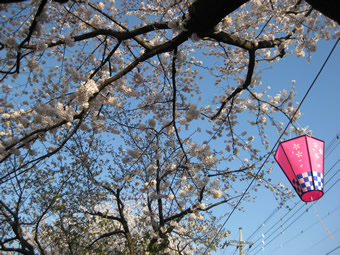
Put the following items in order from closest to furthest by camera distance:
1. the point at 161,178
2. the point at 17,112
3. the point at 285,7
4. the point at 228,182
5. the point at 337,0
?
1. the point at 337,0
2. the point at 285,7
3. the point at 17,112
4. the point at 161,178
5. the point at 228,182

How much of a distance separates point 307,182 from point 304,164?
0.66ft

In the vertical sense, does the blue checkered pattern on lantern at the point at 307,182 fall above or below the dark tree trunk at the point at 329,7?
below

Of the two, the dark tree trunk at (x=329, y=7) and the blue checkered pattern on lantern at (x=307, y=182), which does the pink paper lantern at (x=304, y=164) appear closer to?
the blue checkered pattern on lantern at (x=307, y=182)

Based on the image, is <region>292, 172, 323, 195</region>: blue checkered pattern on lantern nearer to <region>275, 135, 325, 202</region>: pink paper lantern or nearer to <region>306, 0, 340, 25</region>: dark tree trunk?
<region>275, 135, 325, 202</region>: pink paper lantern

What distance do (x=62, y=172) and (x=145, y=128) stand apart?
3.89m

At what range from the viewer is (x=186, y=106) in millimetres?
3990

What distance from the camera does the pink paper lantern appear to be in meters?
2.46

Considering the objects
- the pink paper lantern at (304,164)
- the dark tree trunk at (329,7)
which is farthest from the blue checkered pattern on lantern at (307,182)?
the dark tree trunk at (329,7)

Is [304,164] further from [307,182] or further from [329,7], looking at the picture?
[329,7]

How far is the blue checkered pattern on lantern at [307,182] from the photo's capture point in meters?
2.44

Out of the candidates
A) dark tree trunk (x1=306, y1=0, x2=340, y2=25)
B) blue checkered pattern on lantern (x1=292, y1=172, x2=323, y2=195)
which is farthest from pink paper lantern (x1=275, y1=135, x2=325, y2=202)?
dark tree trunk (x1=306, y1=0, x2=340, y2=25)

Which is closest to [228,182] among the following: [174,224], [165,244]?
[174,224]

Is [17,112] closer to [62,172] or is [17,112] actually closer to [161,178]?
[161,178]

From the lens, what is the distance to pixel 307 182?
246 centimetres
